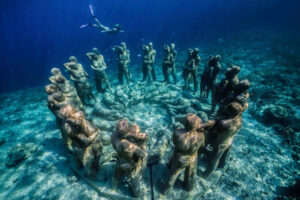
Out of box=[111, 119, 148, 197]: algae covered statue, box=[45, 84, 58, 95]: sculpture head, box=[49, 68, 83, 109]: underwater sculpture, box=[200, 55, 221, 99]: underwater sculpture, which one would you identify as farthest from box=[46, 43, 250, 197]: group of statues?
box=[200, 55, 221, 99]: underwater sculpture

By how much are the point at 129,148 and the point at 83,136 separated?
1519mm

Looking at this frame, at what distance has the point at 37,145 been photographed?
7086 mm

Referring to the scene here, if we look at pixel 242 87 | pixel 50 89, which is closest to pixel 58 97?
pixel 50 89

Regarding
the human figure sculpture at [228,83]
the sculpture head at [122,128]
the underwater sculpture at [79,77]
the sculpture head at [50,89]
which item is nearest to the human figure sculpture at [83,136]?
the sculpture head at [122,128]

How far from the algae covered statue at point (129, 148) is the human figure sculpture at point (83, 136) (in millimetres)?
953

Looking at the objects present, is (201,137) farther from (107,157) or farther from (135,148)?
(107,157)

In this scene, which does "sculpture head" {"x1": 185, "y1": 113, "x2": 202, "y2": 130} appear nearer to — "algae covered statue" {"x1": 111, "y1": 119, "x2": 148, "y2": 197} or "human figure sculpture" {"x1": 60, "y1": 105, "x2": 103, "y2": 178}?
"algae covered statue" {"x1": 111, "y1": 119, "x2": 148, "y2": 197}

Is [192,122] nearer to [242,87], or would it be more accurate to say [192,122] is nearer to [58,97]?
[242,87]

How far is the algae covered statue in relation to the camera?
3.30 meters

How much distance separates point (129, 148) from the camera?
3283mm

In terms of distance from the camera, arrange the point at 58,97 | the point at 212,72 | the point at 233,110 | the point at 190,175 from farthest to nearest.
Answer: the point at 212,72 < the point at 58,97 < the point at 190,175 < the point at 233,110

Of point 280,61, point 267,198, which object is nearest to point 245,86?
point 267,198

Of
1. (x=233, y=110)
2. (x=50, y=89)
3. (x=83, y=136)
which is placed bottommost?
(x=83, y=136)

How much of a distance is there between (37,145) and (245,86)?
9.31 meters
